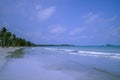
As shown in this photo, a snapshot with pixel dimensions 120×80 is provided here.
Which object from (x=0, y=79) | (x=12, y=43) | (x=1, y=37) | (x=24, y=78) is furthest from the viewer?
(x=12, y=43)

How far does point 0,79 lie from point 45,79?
2.26m

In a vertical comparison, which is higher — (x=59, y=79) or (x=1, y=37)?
(x=1, y=37)

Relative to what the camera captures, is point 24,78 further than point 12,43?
No

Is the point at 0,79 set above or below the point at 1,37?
below

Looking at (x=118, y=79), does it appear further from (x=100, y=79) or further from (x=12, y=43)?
(x=12, y=43)

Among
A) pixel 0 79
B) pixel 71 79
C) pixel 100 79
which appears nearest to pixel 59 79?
pixel 71 79

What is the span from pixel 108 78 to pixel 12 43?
112 meters

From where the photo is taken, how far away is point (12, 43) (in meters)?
116

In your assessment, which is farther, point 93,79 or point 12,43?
point 12,43

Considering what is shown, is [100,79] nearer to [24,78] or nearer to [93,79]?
[93,79]

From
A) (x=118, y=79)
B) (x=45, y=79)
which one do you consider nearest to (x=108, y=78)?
(x=118, y=79)

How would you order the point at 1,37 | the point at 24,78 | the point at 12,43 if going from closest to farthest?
1. the point at 24,78
2. the point at 1,37
3. the point at 12,43

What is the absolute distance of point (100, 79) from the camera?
30.5 ft

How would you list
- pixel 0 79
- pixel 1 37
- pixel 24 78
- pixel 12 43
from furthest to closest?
pixel 12 43
pixel 1 37
pixel 24 78
pixel 0 79
